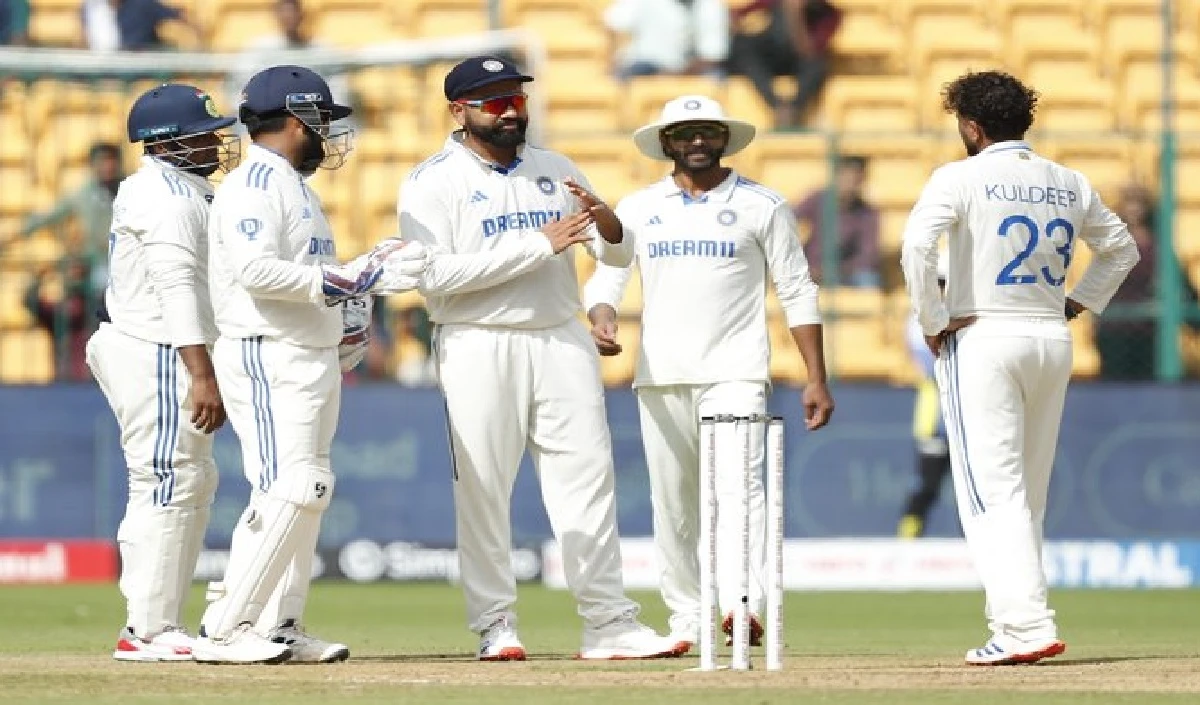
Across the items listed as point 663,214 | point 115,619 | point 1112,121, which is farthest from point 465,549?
point 1112,121

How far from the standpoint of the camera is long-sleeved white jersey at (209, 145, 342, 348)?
779 centimetres

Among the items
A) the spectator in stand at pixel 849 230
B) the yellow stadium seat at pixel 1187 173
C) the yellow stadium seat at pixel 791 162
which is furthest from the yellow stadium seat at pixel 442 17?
the yellow stadium seat at pixel 1187 173

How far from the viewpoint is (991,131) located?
824 centimetres

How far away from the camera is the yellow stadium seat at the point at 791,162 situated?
15.7 metres

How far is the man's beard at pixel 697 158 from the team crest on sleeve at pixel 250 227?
1874mm

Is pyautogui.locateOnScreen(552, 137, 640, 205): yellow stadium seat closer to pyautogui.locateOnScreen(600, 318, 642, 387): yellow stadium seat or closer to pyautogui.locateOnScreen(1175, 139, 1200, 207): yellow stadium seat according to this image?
pyautogui.locateOnScreen(600, 318, 642, 387): yellow stadium seat

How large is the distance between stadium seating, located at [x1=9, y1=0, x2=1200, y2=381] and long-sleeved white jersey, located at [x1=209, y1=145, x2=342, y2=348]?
7.06m

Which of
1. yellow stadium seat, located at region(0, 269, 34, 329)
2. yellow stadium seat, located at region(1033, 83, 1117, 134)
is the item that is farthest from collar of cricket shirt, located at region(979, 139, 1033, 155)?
yellow stadium seat, located at region(1033, 83, 1117, 134)

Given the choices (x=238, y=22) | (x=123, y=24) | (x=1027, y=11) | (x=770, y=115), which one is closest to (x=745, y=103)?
(x=770, y=115)

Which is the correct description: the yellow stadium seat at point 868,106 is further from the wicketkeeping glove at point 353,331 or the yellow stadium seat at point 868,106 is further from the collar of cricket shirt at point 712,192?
the wicketkeeping glove at point 353,331

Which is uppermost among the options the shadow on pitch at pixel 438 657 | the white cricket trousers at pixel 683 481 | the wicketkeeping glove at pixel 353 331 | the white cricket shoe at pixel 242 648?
the wicketkeeping glove at pixel 353 331

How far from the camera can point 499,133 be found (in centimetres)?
841

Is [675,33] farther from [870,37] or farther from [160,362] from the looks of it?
[160,362]

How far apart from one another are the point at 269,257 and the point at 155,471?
92cm
